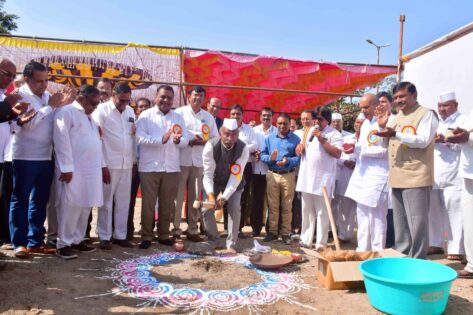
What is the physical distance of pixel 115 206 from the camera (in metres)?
4.97

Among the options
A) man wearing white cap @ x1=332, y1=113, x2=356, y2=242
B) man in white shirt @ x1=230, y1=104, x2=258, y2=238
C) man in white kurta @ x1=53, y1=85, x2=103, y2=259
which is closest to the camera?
man in white kurta @ x1=53, y1=85, x2=103, y2=259

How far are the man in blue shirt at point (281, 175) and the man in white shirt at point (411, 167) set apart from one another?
1.64 m

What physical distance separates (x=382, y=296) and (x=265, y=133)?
3.75 metres

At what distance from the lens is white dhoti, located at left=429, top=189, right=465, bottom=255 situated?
493cm

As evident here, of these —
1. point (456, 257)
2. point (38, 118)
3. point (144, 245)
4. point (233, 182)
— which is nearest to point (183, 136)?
point (233, 182)

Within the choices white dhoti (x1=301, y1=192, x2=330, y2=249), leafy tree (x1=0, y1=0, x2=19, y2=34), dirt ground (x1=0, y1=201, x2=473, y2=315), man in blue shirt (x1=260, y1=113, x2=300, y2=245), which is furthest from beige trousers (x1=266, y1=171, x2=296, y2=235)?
leafy tree (x1=0, y1=0, x2=19, y2=34)

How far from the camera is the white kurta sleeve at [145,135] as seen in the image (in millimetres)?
4953

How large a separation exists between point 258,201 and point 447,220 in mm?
2616

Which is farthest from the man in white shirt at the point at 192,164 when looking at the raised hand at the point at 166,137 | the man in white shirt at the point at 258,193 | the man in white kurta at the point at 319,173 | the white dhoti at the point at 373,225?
the white dhoti at the point at 373,225

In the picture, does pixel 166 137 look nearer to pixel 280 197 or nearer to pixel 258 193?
pixel 258 193

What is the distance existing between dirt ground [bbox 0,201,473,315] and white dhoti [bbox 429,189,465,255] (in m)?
0.38

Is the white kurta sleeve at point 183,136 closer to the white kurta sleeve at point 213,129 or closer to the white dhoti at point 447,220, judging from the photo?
the white kurta sleeve at point 213,129

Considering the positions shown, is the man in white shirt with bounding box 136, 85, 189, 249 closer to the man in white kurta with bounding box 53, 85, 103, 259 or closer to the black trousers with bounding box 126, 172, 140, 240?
the black trousers with bounding box 126, 172, 140, 240

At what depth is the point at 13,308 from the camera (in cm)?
304
